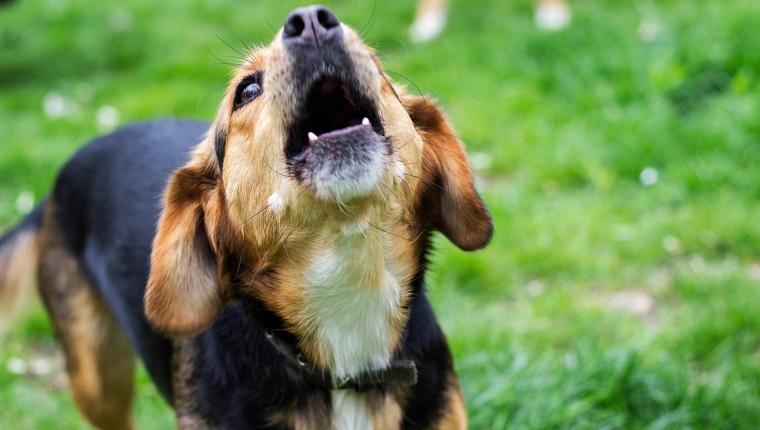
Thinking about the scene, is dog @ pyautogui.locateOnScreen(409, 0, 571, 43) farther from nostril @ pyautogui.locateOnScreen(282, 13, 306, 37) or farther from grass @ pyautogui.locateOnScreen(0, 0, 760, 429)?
nostril @ pyautogui.locateOnScreen(282, 13, 306, 37)

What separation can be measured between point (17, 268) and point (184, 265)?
1753 mm

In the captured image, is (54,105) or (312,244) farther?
(54,105)

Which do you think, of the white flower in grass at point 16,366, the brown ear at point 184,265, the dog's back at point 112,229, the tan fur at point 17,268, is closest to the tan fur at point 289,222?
the brown ear at point 184,265

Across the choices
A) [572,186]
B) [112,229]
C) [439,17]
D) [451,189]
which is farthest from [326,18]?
[439,17]

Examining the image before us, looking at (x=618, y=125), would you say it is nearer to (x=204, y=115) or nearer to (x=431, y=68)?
(x=431, y=68)

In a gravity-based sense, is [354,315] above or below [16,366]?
above

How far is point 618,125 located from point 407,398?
3510 millimetres

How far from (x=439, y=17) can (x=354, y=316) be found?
5969mm

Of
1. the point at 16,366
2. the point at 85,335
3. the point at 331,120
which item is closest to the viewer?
the point at 331,120

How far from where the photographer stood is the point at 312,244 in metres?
2.57

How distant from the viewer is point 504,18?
27.4ft

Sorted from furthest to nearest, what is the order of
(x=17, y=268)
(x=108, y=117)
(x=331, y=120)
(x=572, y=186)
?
(x=108, y=117) → (x=572, y=186) → (x=17, y=268) → (x=331, y=120)

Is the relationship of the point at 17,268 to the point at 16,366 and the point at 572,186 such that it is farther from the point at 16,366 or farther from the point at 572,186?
the point at 572,186

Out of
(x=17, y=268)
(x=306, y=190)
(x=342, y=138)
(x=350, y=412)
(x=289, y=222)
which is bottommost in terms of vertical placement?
(x=350, y=412)
